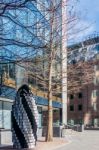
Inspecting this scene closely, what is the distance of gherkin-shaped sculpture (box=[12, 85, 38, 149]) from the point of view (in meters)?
21.6

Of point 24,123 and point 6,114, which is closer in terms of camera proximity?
point 24,123

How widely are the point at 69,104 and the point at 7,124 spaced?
7134 centimetres

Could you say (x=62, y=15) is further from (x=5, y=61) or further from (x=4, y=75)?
(x=5, y=61)

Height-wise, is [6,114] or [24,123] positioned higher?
[6,114]

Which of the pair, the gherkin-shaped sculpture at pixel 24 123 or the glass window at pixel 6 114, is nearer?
the gherkin-shaped sculpture at pixel 24 123

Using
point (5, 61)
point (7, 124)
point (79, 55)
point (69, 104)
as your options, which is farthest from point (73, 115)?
point (5, 61)

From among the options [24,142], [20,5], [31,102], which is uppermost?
[20,5]

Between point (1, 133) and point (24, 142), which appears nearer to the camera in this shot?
point (24, 142)

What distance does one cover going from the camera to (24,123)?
21594 millimetres

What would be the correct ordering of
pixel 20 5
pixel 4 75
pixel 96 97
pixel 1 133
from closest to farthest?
pixel 20 5 → pixel 1 133 → pixel 4 75 → pixel 96 97

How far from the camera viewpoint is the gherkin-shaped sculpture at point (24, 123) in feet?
70.8

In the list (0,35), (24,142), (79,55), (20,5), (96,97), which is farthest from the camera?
(96,97)

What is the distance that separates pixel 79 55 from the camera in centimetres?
4569

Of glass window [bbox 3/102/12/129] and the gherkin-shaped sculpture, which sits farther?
glass window [bbox 3/102/12/129]
